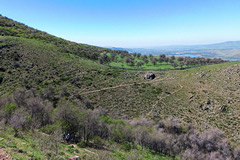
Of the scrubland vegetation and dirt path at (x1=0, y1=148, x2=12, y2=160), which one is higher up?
dirt path at (x1=0, y1=148, x2=12, y2=160)

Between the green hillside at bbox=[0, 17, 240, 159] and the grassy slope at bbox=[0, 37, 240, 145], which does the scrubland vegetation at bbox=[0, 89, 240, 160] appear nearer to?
the green hillside at bbox=[0, 17, 240, 159]

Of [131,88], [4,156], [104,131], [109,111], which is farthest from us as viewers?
[131,88]

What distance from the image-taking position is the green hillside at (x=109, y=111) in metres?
18.6

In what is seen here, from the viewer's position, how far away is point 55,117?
22766 millimetres

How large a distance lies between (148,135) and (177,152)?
25.7ft

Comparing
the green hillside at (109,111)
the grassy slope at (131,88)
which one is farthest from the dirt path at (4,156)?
the grassy slope at (131,88)

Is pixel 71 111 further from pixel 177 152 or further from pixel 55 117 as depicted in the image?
pixel 177 152

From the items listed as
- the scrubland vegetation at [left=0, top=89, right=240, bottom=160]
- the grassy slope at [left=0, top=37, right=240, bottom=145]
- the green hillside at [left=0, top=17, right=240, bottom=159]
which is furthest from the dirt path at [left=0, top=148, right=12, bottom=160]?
the grassy slope at [left=0, top=37, right=240, bottom=145]

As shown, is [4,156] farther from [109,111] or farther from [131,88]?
[131,88]

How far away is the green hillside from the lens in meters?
18.6

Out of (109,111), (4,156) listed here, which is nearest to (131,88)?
(109,111)

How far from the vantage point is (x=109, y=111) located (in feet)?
136

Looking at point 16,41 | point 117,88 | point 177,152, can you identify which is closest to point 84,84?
point 117,88

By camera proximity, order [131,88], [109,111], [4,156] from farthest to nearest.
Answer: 1. [131,88]
2. [109,111]
3. [4,156]
